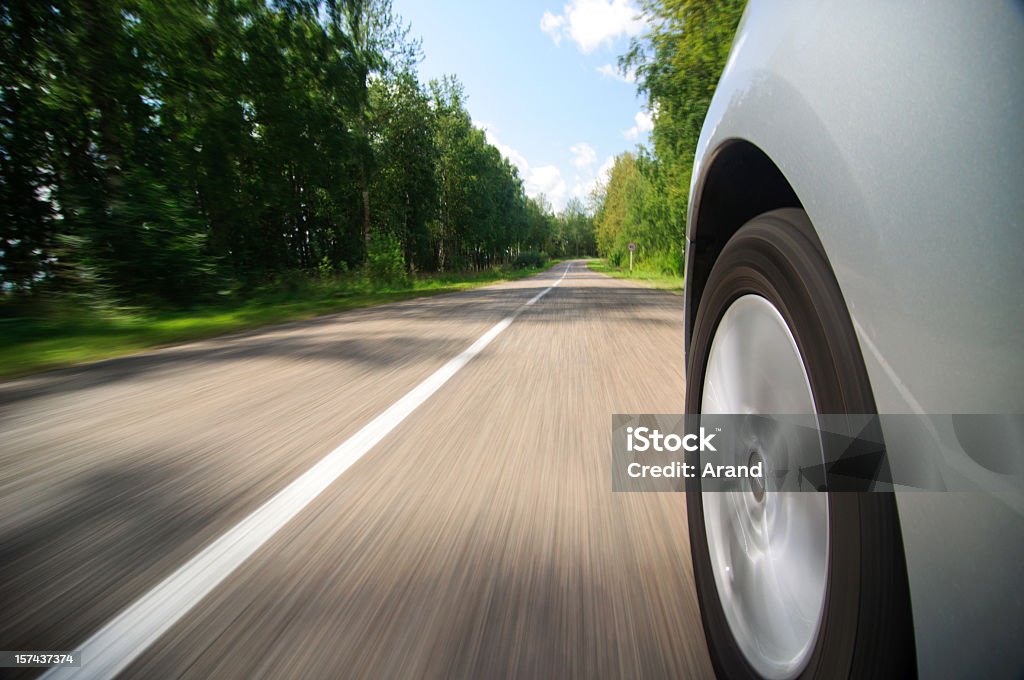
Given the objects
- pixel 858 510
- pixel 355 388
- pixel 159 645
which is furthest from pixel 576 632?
pixel 355 388

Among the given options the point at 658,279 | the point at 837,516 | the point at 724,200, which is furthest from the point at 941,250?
the point at 658,279

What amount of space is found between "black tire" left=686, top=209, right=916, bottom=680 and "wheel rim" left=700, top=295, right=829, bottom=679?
57mm

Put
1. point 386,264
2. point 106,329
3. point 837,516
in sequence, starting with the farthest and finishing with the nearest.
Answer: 1. point 386,264
2. point 106,329
3. point 837,516

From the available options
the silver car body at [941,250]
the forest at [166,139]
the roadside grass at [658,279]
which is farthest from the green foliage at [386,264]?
the silver car body at [941,250]

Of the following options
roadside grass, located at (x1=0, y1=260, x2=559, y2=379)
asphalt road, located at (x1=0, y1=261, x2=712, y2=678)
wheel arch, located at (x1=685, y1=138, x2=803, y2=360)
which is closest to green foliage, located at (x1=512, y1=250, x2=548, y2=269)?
roadside grass, located at (x1=0, y1=260, x2=559, y2=379)

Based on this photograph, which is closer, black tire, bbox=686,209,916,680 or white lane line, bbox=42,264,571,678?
black tire, bbox=686,209,916,680

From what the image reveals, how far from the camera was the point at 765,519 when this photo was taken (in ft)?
4.50

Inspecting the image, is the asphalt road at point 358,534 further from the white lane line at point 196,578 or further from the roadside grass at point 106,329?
the roadside grass at point 106,329

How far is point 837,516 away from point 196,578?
1839mm

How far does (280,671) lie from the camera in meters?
1.46

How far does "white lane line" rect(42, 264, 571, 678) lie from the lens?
149 centimetres

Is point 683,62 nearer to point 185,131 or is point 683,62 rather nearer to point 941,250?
point 941,250

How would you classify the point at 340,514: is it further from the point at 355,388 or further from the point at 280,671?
the point at 355,388

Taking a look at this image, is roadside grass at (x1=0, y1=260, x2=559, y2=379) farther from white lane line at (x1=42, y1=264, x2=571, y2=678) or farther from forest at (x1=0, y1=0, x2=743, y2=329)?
white lane line at (x1=42, y1=264, x2=571, y2=678)
